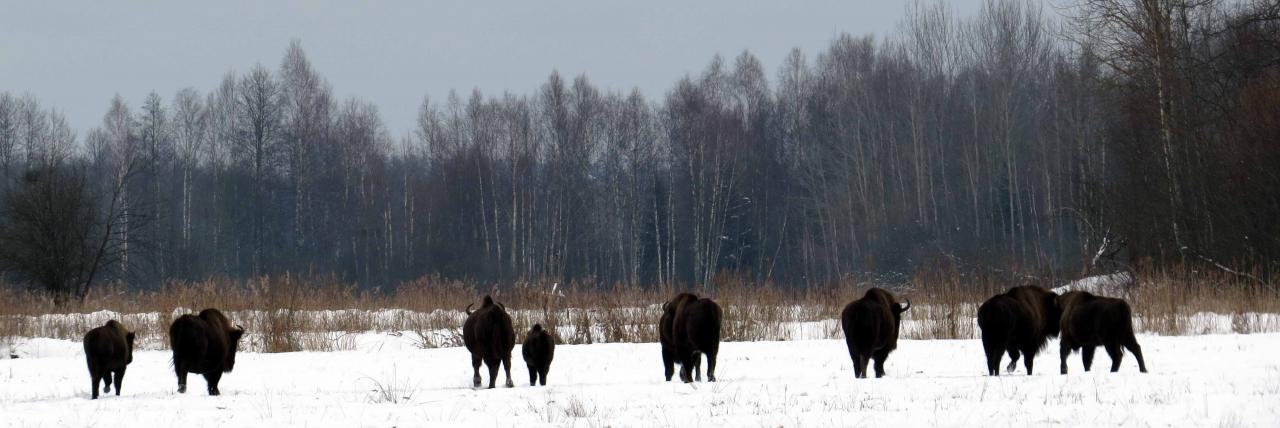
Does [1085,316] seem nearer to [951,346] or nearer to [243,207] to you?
[951,346]

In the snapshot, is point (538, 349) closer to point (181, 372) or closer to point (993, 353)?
point (181, 372)

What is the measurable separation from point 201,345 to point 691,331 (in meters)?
4.06

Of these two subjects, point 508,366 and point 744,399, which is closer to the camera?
point 744,399

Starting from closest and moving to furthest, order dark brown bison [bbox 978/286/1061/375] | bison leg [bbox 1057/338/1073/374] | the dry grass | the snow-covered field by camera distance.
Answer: the snow-covered field, dark brown bison [bbox 978/286/1061/375], bison leg [bbox 1057/338/1073/374], the dry grass

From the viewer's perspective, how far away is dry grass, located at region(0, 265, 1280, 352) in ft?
56.7

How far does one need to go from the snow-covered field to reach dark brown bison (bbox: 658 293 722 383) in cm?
37

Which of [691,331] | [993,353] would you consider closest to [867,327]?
[993,353]

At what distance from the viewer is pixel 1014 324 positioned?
399 inches

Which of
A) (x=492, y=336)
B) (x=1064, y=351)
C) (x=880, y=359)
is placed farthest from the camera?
(x=880, y=359)

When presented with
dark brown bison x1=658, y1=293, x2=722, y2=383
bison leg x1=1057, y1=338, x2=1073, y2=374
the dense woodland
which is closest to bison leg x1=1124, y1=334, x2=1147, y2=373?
bison leg x1=1057, y1=338, x2=1073, y2=374

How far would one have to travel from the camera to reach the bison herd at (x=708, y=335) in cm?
987

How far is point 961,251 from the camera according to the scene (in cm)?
4334

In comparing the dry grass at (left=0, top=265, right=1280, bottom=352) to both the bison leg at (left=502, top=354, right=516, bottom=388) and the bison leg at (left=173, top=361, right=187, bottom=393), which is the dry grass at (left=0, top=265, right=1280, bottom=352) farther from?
the bison leg at (left=173, top=361, right=187, bottom=393)

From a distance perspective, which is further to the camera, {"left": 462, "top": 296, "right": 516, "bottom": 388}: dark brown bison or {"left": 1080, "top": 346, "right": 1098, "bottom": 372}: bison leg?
{"left": 1080, "top": 346, "right": 1098, "bottom": 372}: bison leg
